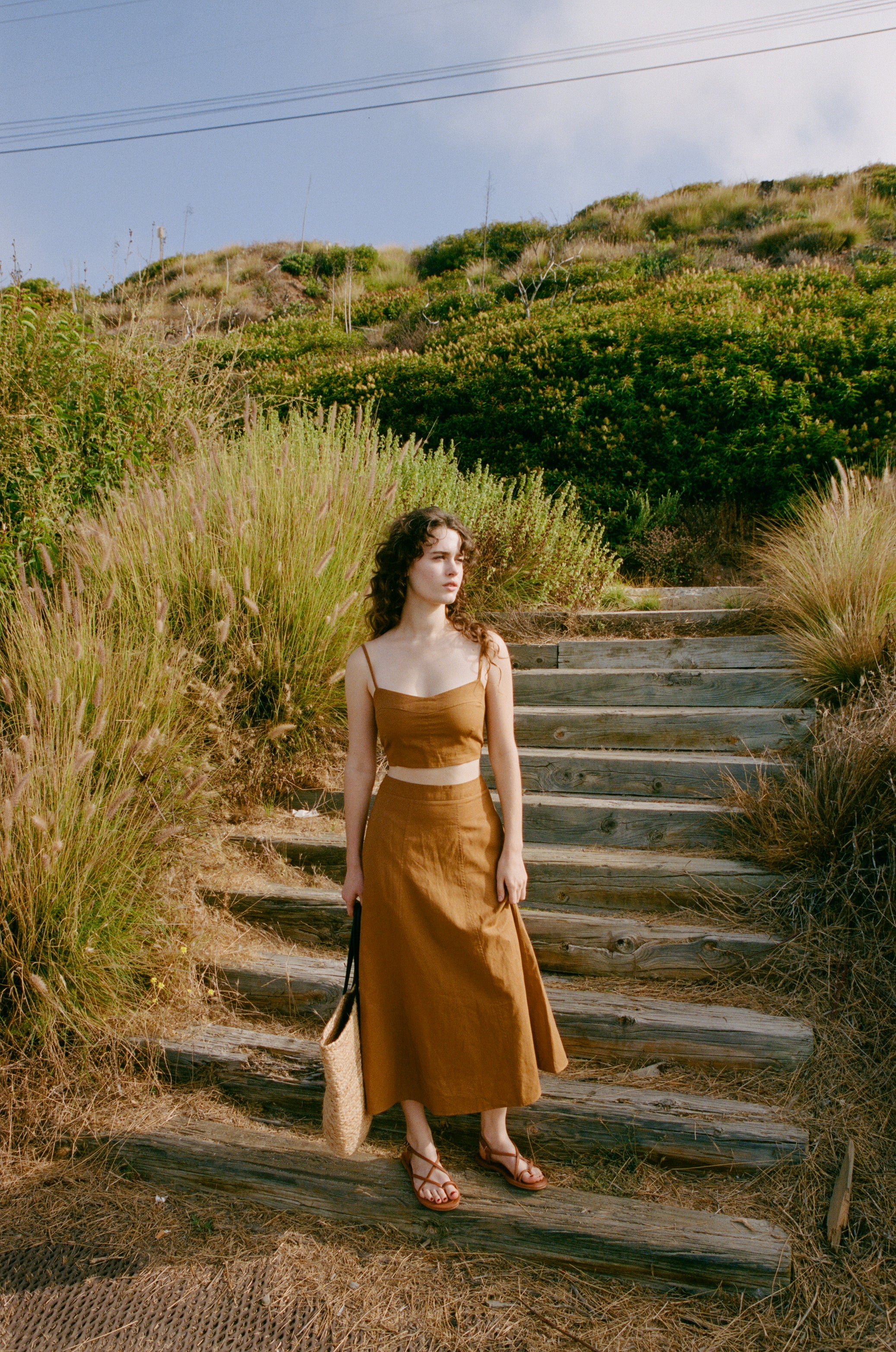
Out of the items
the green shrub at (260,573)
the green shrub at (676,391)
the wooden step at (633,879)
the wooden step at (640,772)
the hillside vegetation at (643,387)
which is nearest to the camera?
the wooden step at (633,879)

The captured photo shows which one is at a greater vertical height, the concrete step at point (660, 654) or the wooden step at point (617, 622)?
the wooden step at point (617, 622)

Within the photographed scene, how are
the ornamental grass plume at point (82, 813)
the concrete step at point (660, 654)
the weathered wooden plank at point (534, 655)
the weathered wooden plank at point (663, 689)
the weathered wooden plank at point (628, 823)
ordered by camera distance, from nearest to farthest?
the ornamental grass plume at point (82, 813)
the weathered wooden plank at point (628, 823)
the weathered wooden plank at point (663, 689)
the concrete step at point (660, 654)
the weathered wooden plank at point (534, 655)

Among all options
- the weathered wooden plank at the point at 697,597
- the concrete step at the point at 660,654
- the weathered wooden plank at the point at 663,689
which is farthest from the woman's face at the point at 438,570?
the weathered wooden plank at the point at 697,597

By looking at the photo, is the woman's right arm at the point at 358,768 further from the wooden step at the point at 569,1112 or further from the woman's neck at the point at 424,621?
the wooden step at the point at 569,1112

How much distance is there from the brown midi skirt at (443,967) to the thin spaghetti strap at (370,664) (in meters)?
0.30

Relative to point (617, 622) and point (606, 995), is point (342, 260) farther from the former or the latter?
point (606, 995)

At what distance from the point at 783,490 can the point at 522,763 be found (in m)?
4.23

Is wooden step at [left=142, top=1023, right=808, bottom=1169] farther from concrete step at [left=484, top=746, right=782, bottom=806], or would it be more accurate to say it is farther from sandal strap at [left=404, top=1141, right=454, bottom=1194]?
concrete step at [left=484, top=746, right=782, bottom=806]

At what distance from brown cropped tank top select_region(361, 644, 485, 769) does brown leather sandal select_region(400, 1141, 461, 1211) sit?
1086 millimetres

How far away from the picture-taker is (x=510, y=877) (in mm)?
2100

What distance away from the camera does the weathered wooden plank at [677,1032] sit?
2410 mm

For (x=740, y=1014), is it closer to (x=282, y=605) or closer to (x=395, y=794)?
(x=395, y=794)

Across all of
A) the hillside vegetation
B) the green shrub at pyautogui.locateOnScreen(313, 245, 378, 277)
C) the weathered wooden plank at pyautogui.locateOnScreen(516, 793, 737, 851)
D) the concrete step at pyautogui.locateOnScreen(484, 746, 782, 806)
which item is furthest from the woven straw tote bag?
the green shrub at pyautogui.locateOnScreen(313, 245, 378, 277)

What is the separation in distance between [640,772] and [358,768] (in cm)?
179
